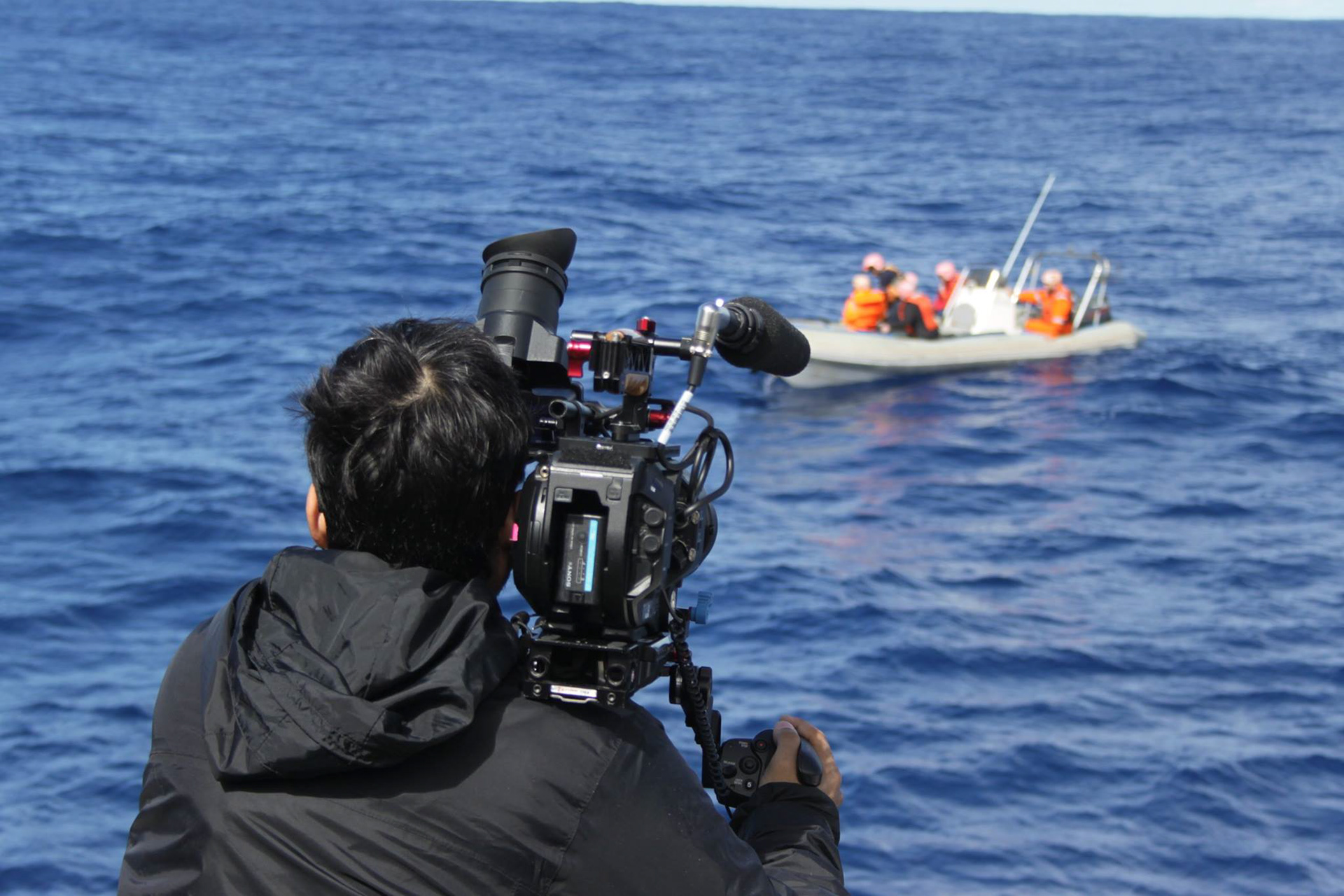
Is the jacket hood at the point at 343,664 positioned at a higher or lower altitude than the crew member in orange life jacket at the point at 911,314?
higher

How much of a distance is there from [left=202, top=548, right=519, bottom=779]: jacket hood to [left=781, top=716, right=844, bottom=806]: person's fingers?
62 cm

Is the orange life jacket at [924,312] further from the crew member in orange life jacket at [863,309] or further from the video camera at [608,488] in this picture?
the video camera at [608,488]

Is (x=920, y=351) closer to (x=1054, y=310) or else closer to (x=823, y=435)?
(x=1054, y=310)

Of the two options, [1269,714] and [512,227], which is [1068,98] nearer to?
[512,227]

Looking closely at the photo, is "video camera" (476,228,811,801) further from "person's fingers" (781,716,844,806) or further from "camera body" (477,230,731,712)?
"person's fingers" (781,716,844,806)

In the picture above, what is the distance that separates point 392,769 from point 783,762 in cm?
70

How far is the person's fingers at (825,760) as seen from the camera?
2.13 meters

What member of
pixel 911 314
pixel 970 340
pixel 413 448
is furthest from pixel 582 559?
pixel 970 340

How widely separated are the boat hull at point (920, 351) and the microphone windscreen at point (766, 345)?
12.5 metres

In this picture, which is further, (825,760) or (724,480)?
(825,760)

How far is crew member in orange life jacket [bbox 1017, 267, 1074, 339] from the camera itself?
55.2 feet

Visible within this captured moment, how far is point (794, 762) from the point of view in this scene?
2.13 meters

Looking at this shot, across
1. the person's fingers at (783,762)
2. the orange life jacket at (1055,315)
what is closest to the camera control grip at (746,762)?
the person's fingers at (783,762)

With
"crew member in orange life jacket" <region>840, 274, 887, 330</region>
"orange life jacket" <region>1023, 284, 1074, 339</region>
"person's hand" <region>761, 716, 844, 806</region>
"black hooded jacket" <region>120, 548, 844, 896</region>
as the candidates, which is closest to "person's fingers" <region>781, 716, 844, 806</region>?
"person's hand" <region>761, 716, 844, 806</region>
